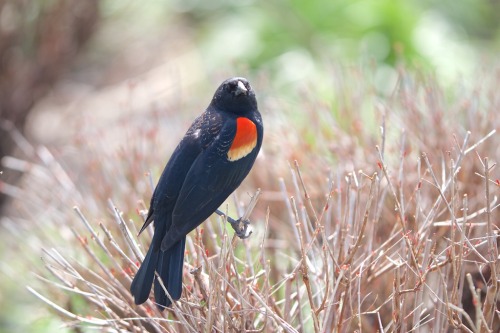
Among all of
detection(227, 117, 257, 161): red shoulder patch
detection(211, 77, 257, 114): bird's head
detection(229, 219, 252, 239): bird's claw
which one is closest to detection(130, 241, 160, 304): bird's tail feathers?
detection(229, 219, 252, 239): bird's claw

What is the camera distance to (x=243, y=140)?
1.87 metres

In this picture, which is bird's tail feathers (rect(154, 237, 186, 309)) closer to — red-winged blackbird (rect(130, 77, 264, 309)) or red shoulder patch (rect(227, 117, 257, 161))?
red-winged blackbird (rect(130, 77, 264, 309))

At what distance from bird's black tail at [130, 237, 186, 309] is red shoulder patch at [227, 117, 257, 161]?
25cm

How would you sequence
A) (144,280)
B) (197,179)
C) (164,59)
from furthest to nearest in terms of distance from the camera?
(164,59), (197,179), (144,280)

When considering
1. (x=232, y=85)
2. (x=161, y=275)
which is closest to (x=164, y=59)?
(x=232, y=85)

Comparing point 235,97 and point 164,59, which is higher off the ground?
point 164,59

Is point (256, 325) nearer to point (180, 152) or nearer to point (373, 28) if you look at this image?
point (180, 152)

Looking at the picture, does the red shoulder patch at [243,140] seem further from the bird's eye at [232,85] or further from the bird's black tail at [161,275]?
the bird's black tail at [161,275]

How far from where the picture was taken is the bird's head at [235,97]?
1925 millimetres

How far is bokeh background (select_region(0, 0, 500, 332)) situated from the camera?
3.56 meters

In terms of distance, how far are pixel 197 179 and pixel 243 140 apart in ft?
0.52

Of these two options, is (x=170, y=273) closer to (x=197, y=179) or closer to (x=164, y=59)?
(x=197, y=179)

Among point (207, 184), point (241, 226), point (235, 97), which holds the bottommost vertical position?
point (241, 226)

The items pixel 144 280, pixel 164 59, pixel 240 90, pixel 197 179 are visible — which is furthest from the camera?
pixel 164 59
